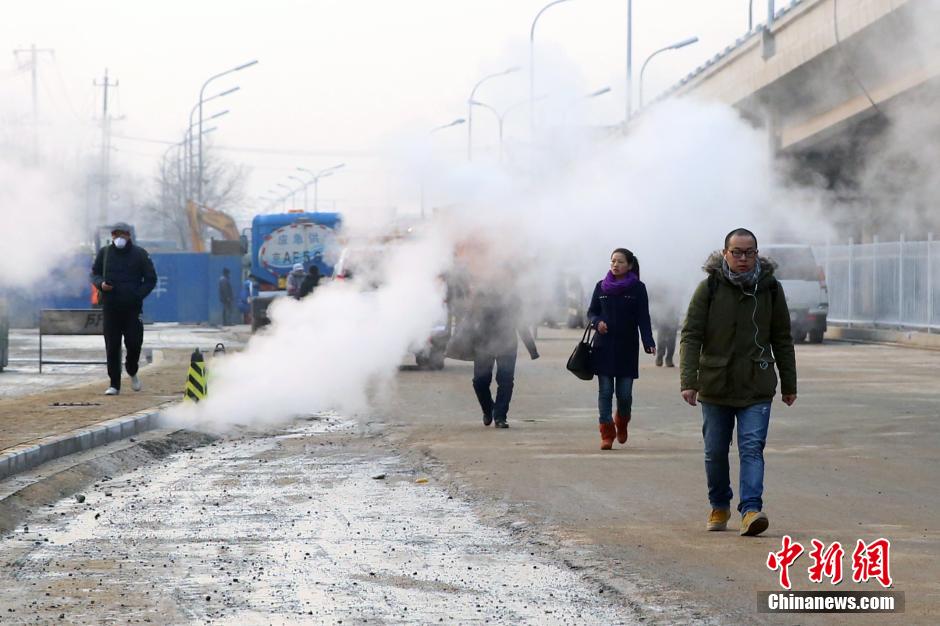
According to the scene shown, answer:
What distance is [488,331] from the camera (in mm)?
15547

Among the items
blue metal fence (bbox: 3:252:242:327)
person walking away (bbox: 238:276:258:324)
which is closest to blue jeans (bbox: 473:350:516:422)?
blue metal fence (bbox: 3:252:242:327)

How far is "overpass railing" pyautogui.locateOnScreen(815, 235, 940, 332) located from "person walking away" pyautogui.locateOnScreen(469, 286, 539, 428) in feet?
66.9

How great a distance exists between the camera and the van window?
34656mm

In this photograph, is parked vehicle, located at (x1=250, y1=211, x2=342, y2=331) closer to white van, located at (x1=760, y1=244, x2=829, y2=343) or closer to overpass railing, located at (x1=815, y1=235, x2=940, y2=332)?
white van, located at (x1=760, y1=244, x2=829, y2=343)

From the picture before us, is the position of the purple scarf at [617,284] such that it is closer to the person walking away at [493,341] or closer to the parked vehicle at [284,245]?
the person walking away at [493,341]

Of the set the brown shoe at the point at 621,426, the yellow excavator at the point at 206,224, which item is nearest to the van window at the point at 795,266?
the brown shoe at the point at 621,426

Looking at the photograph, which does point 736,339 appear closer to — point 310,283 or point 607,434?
point 607,434

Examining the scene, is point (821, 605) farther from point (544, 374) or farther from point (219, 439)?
point (544, 374)

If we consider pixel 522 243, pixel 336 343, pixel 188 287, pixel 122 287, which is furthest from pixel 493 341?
pixel 188 287

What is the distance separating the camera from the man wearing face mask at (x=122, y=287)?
57.6 ft

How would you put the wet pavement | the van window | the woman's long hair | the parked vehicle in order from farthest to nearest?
the parked vehicle → the van window → the woman's long hair → the wet pavement

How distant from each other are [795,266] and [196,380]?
2077 cm

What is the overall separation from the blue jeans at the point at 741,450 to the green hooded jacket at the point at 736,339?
10 centimetres

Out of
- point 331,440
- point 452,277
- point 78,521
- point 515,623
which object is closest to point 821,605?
point 515,623
